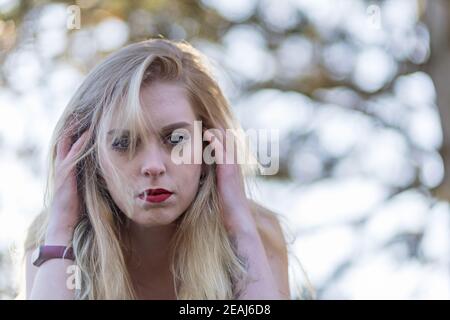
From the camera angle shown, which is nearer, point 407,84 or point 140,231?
point 140,231

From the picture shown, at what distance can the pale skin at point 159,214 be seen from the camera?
7.13 ft

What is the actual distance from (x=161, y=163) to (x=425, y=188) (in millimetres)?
3217

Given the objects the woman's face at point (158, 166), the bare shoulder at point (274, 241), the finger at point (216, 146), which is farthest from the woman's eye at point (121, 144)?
the bare shoulder at point (274, 241)

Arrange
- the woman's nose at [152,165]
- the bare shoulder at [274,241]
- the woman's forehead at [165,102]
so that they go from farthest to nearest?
the bare shoulder at [274,241] → the woman's forehead at [165,102] → the woman's nose at [152,165]

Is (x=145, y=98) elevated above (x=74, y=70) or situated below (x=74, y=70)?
below

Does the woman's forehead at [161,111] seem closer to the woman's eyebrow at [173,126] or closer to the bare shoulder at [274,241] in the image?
the woman's eyebrow at [173,126]

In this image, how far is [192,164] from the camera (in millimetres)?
2270

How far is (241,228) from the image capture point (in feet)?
7.57

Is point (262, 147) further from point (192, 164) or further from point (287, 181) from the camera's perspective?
point (287, 181)

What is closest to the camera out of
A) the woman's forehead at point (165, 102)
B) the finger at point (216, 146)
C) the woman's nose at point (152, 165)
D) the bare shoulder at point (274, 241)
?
the woman's nose at point (152, 165)

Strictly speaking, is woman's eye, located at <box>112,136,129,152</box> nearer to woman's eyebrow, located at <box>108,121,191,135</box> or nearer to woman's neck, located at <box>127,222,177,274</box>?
woman's eyebrow, located at <box>108,121,191,135</box>

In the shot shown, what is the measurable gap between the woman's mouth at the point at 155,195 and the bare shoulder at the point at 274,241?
399 mm

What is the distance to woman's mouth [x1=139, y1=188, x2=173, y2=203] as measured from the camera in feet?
7.11
